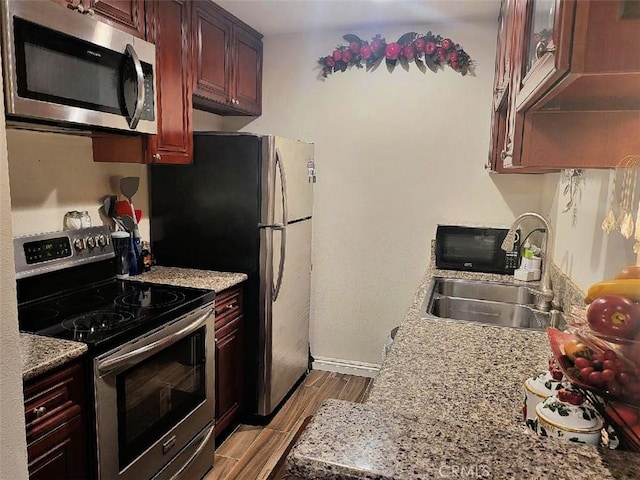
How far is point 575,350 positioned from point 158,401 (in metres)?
1.66

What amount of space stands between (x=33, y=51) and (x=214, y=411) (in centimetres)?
178

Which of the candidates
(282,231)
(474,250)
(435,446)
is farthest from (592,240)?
(282,231)

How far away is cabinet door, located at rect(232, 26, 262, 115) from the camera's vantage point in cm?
305

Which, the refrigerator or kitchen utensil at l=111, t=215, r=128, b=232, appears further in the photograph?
the refrigerator

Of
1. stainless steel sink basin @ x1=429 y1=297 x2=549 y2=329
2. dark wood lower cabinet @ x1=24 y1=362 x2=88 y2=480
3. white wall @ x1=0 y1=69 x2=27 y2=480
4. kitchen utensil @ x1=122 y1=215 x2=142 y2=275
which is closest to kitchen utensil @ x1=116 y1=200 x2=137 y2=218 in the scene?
kitchen utensil @ x1=122 y1=215 x2=142 y2=275

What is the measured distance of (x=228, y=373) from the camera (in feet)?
8.57

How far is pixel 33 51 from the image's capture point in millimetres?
1549

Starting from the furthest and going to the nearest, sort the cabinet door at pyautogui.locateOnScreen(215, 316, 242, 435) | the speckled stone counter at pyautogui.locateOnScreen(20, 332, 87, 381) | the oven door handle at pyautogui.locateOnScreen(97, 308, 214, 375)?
1. the cabinet door at pyautogui.locateOnScreen(215, 316, 242, 435)
2. the oven door handle at pyautogui.locateOnScreen(97, 308, 214, 375)
3. the speckled stone counter at pyautogui.locateOnScreen(20, 332, 87, 381)

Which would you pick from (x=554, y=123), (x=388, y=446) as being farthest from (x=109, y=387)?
(x=554, y=123)

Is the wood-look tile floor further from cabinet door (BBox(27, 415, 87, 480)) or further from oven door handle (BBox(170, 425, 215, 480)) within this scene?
cabinet door (BBox(27, 415, 87, 480))

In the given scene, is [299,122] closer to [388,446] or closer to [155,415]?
[155,415]

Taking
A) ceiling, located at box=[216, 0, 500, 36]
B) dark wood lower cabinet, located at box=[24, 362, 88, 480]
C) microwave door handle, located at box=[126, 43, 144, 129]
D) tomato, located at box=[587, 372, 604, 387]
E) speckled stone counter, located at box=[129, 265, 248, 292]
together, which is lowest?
dark wood lower cabinet, located at box=[24, 362, 88, 480]

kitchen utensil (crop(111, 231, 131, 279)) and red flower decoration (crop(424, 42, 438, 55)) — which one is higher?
red flower decoration (crop(424, 42, 438, 55))

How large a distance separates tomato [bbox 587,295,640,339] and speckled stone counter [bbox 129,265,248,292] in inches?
71.8
